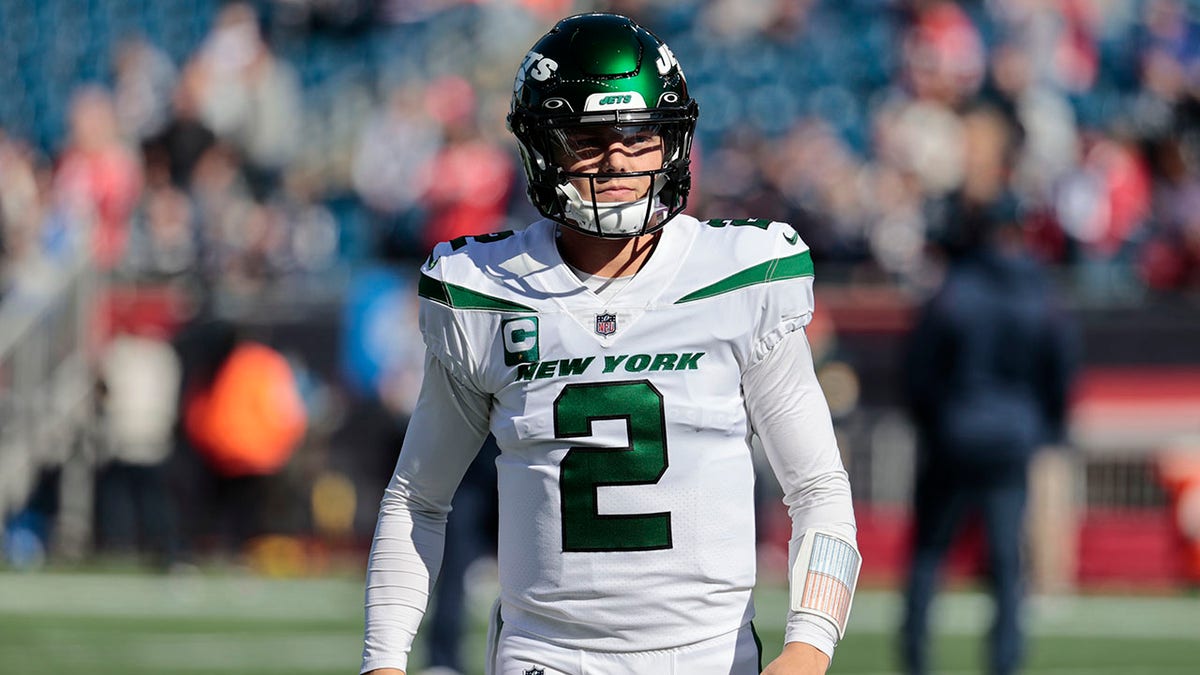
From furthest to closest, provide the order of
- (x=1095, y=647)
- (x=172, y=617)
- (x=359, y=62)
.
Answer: (x=359, y=62) < (x=172, y=617) < (x=1095, y=647)

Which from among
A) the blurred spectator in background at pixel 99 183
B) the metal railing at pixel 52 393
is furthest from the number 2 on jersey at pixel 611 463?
the blurred spectator in background at pixel 99 183

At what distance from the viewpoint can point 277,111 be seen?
55.5 ft

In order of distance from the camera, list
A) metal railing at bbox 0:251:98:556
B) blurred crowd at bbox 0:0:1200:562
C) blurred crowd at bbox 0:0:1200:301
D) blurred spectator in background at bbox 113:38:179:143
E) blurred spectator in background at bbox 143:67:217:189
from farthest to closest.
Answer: blurred spectator in background at bbox 113:38:179:143 < blurred spectator in background at bbox 143:67:217:189 < metal railing at bbox 0:251:98:556 < blurred crowd at bbox 0:0:1200:301 < blurred crowd at bbox 0:0:1200:562

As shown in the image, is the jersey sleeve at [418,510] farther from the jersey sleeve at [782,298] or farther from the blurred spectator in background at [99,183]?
the blurred spectator in background at [99,183]

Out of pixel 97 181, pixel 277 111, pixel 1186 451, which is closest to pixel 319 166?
pixel 277 111

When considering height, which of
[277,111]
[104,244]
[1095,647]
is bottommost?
[1095,647]

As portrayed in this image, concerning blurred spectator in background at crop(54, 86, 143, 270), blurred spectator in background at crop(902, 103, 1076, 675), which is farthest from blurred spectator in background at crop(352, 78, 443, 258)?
blurred spectator in background at crop(902, 103, 1076, 675)

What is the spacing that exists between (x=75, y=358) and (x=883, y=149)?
5.87 metres

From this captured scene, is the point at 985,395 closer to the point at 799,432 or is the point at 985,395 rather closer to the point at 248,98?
the point at 799,432

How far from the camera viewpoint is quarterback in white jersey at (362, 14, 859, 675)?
10.9 feet

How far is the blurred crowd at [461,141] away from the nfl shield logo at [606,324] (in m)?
8.11

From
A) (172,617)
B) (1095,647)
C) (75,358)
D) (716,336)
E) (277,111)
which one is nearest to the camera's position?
(716,336)

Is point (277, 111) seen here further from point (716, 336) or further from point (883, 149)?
point (716, 336)

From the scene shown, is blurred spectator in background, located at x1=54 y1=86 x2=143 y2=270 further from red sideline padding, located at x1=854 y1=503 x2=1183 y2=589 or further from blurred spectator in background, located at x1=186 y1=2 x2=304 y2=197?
red sideline padding, located at x1=854 y1=503 x2=1183 y2=589
